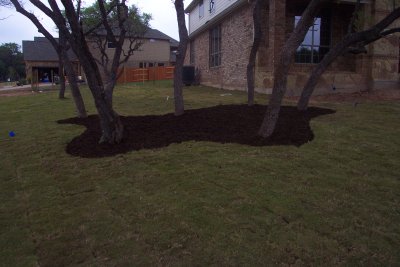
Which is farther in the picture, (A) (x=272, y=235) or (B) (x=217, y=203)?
(B) (x=217, y=203)

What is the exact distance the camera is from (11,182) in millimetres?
A: 5121

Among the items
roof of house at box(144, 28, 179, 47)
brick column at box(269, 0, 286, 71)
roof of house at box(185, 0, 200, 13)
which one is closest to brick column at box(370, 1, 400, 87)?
brick column at box(269, 0, 286, 71)

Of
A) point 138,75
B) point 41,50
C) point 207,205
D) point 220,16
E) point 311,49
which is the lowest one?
point 207,205

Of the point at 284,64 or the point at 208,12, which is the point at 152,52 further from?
the point at 284,64

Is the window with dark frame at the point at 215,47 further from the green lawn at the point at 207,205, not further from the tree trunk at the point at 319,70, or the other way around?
the green lawn at the point at 207,205

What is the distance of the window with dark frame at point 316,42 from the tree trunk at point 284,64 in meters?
8.70

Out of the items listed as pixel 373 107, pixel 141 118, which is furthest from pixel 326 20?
pixel 141 118

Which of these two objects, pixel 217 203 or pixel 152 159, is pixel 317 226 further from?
pixel 152 159

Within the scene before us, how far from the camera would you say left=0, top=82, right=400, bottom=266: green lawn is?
3094 mm

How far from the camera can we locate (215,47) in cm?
2080

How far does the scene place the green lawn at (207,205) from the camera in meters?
3.09

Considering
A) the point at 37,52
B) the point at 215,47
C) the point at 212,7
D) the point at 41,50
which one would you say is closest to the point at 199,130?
the point at 215,47

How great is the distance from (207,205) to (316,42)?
43.9 ft

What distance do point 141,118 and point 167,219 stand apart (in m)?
5.89
